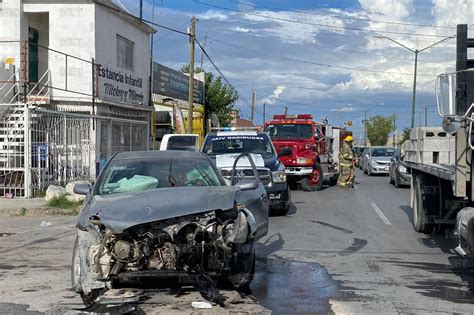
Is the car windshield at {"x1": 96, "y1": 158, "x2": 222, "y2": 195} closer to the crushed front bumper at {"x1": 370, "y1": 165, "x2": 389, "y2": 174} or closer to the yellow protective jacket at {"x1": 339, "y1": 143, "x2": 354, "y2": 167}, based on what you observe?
the yellow protective jacket at {"x1": 339, "y1": 143, "x2": 354, "y2": 167}

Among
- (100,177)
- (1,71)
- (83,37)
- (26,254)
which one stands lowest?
(26,254)

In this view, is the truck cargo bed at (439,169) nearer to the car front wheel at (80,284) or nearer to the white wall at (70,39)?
the car front wheel at (80,284)

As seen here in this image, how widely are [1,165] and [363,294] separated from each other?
47.9 ft

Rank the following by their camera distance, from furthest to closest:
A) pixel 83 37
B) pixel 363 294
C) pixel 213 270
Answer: pixel 83 37 < pixel 363 294 < pixel 213 270

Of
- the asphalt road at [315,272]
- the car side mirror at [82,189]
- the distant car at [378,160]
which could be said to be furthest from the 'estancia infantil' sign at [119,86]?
the car side mirror at [82,189]

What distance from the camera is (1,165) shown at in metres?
18.3

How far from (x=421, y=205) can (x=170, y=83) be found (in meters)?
24.2

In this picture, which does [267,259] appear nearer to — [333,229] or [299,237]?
[299,237]

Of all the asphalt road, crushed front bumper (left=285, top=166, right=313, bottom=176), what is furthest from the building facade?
crushed front bumper (left=285, top=166, right=313, bottom=176)

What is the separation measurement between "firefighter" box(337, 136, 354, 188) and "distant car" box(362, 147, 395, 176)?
24.7 feet

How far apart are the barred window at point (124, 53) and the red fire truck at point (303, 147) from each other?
7340mm

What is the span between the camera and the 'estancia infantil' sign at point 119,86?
74.7 ft

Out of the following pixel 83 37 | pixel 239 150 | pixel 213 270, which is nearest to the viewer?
pixel 213 270

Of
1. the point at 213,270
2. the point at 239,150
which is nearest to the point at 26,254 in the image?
the point at 213,270
